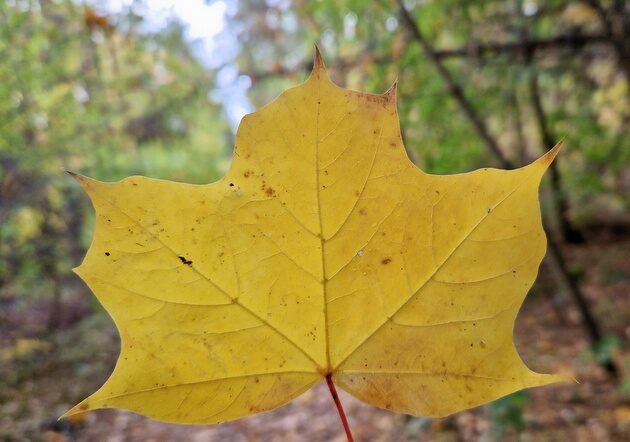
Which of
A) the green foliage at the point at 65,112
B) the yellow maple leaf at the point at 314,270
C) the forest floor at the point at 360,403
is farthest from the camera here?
the green foliage at the point at 65,112

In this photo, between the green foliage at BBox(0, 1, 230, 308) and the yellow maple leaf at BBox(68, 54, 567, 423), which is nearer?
the yellow maple leaf at BBox(68, 54, 567, 423)

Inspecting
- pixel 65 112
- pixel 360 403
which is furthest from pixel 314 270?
pixel 65 112

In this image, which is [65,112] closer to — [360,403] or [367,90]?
[367,90]

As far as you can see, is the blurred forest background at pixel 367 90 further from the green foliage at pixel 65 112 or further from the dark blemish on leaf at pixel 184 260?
the dark blemish on leaf at pixel 184 260

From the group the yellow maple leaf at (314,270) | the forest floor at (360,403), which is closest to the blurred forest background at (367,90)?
the forest floor at (360,403)

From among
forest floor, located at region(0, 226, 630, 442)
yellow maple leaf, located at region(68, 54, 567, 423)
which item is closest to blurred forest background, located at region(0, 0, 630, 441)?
forest floor, located at region(0, 226, 630, 442)

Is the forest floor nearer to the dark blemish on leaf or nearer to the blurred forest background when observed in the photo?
the blurred forest background
